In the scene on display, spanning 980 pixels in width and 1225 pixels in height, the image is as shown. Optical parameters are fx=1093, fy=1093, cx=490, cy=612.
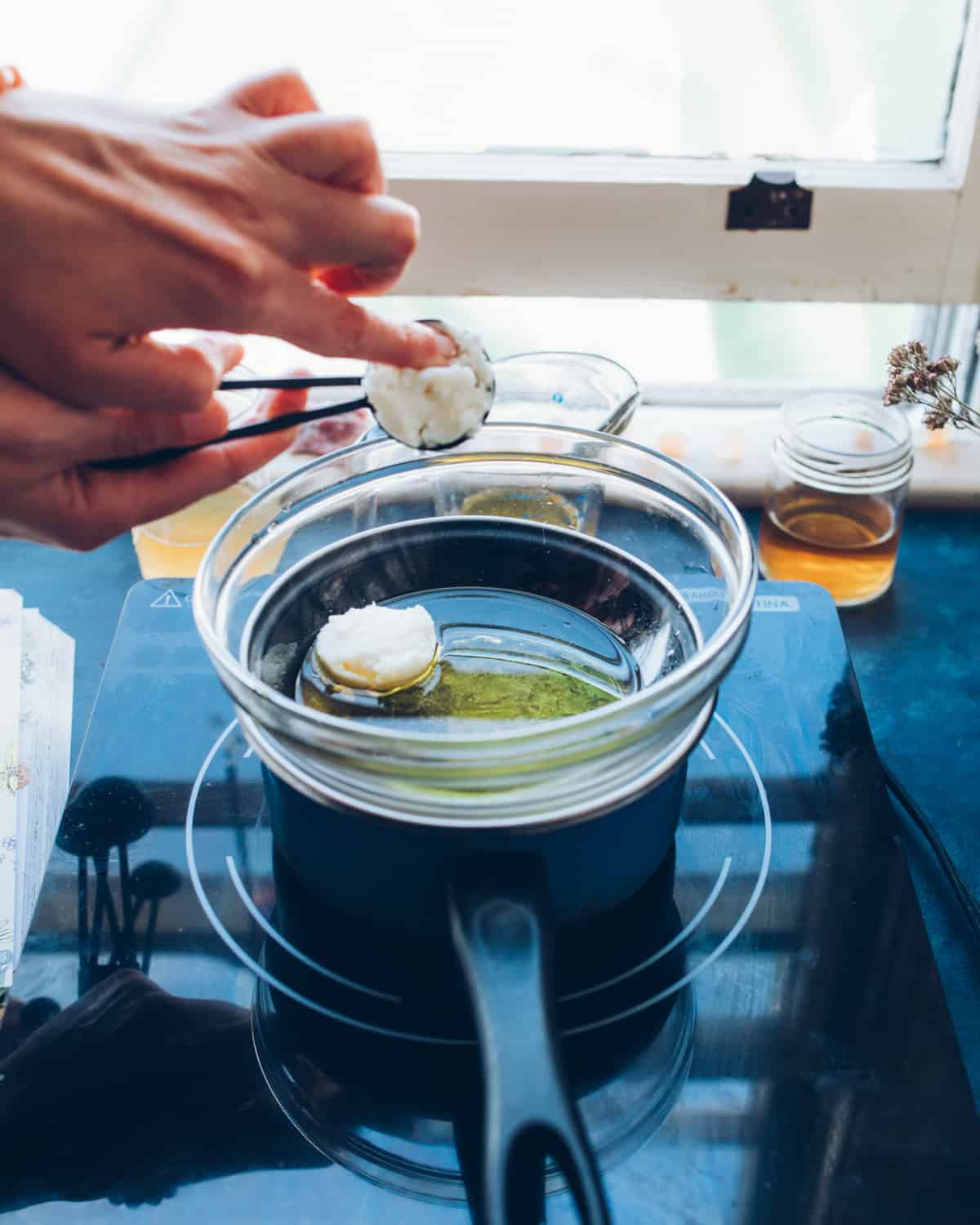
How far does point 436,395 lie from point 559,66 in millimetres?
666

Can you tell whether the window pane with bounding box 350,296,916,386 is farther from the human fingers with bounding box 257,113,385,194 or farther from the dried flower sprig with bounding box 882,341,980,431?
the human fingers with bounding box 257,113,385,194

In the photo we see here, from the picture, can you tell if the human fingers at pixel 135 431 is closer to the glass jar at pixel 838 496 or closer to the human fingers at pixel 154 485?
the human fingers at pixel 154 485

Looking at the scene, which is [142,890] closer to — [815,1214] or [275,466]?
[815,1214]

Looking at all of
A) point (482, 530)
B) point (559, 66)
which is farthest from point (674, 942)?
point (559, 66)

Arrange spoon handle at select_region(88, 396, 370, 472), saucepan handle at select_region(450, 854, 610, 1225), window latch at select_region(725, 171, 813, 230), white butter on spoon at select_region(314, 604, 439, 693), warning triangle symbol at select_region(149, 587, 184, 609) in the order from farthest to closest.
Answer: window latch at select_region(725, 171, 813, 230), warning triangle symbol at select_region(149, 587, 184, 609), white butter on spoon at select_region(314, 604, 439, 693), spoon handle at select_region(88, 396, 370, 472), saucepan handle at select_region(450, 854, 610, 1225)

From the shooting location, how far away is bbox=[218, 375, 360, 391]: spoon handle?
50cm

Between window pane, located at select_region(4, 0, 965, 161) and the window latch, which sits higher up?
window pane, located at select_region(4, 0, 965, 161)

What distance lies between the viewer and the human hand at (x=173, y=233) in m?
0.40

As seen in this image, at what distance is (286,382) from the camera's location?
509 millimetres

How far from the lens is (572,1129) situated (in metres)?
0.39

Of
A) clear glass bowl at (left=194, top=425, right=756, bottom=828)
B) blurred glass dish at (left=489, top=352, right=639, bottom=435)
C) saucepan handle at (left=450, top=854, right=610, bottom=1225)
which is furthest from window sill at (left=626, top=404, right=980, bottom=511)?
saucepan handle at (left=450, top=854, right=610, bottom=1225)

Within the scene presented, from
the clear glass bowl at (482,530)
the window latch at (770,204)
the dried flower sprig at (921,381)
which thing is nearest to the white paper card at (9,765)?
the clear glass bowl at (482,530)

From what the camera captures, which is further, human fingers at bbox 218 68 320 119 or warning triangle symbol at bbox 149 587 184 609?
warning triangle symbol at bbox 149 587 184 609

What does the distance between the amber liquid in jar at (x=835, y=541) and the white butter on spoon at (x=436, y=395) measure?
16.1 inches
